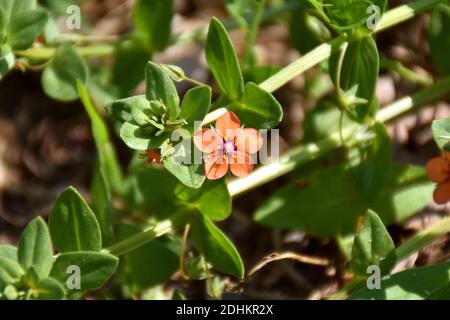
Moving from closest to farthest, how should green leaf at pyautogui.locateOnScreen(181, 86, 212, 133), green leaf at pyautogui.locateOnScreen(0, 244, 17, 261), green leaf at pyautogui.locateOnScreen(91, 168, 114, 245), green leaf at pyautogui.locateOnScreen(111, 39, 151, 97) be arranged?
1. green leaf at pyautogui.locateOnScreen(181, 86, 212, 133)
2. green leaf at pyautogui.locateOnScreen(0, 244, 17, 261)
3. green leaf at pyautogui.locateOnScreen(91, 168, 114, 245)
4. green leaf at pyautogui.locateOnScreen(111, 39, 151, 97)

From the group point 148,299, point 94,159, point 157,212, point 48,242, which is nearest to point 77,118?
point 94,159

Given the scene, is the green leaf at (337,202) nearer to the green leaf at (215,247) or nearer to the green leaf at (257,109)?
the green leaf at (215,247)

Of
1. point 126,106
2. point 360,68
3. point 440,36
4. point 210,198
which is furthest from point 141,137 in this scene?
point 440,36

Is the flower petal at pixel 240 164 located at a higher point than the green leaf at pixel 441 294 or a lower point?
higher

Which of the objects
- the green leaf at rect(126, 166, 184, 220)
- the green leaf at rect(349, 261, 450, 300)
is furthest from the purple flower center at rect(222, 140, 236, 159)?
the green leaf at rect(349, 261, 450, 300)

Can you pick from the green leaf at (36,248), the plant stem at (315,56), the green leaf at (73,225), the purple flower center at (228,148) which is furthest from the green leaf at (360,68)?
the green leaf at (36,248)

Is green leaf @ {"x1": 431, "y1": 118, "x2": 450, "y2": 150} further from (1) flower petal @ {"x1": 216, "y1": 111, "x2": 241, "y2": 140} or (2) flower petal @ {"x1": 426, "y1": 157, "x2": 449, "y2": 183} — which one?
(1) flower petal @ {"x1": 216, "y1": 111, "x2": 241, "y2": 140}
